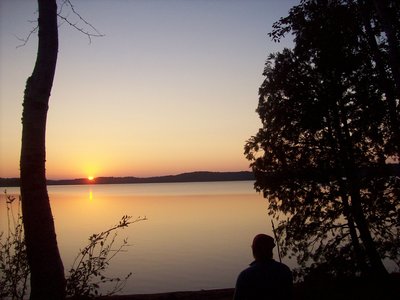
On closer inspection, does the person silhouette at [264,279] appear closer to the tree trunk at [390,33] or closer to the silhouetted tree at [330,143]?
the tree trunk at [390,33]

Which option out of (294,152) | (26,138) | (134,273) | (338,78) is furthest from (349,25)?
(134,273)

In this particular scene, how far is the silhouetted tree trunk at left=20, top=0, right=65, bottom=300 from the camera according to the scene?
3.77 meters

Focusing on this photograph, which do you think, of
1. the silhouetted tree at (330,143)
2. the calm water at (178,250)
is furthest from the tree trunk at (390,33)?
the calm water at (178,250)

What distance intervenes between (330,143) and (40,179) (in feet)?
36.2

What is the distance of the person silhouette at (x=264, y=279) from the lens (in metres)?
3.69

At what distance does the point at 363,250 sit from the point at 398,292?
6.76ft

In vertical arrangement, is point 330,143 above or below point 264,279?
above

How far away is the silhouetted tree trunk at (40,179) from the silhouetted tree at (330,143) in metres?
9.13

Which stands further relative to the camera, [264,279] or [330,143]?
[330,143]

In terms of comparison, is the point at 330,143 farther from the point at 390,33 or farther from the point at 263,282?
the point at 263,282

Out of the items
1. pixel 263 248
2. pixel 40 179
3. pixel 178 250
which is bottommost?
pixel 178 250

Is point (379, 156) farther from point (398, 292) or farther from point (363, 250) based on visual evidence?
point (398, 292)

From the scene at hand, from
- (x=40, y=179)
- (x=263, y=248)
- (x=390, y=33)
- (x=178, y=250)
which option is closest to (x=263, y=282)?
(x=263, y=248)

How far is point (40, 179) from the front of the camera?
12.8 ft
